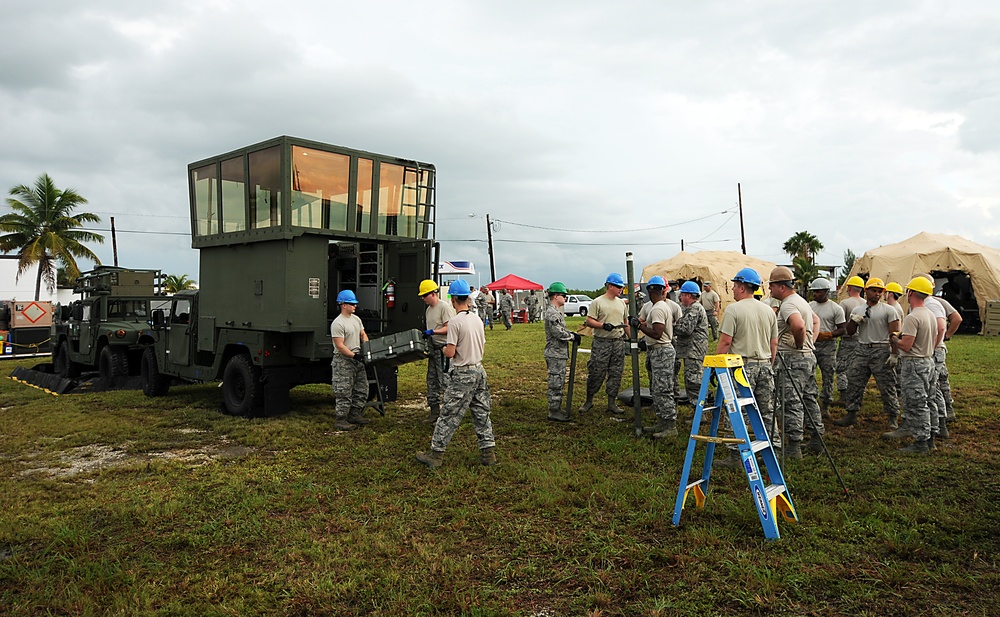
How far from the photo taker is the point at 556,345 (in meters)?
8.93

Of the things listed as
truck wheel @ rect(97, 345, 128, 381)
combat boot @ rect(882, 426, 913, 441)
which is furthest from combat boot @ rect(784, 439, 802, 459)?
truck wheel @ rect(97, 345, 128, 381)

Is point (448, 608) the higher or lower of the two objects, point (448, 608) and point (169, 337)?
the lower

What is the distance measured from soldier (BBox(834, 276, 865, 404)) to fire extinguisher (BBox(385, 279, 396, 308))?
6017 millimetres

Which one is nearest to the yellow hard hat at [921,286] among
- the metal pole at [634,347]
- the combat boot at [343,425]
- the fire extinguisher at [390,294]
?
the metal pole at [634,347]

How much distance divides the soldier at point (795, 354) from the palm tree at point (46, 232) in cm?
3743

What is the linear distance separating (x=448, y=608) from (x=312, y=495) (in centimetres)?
245

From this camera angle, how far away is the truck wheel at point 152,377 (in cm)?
1142

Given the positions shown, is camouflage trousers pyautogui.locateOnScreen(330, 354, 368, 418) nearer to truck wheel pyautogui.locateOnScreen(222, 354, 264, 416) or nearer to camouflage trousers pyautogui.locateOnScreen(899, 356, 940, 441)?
truck wheel pyautogui.locateOnScreen(222, 354, 264, 416)

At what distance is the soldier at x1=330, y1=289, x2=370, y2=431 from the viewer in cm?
841

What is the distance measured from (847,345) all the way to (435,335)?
5360 millimetres

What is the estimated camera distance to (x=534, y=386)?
480 inches

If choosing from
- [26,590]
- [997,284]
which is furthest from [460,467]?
[997,284]

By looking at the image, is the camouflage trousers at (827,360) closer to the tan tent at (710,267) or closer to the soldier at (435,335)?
the soldier at (435,335)

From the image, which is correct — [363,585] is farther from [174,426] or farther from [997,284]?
[997,284]
